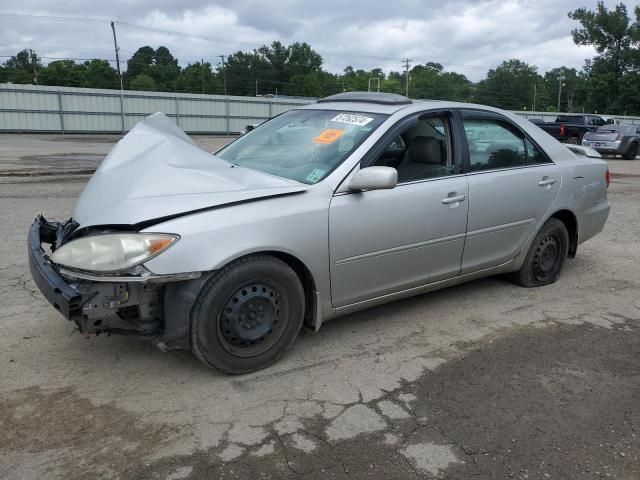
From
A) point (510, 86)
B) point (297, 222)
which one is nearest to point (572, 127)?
point (297, 222)

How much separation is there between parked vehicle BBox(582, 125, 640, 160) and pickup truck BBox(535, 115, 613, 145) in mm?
3156

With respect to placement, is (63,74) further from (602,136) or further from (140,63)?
(602,136)

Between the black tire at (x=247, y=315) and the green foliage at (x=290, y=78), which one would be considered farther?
the green foliage at (x=290, y=78)

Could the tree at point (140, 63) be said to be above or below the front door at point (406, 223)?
above

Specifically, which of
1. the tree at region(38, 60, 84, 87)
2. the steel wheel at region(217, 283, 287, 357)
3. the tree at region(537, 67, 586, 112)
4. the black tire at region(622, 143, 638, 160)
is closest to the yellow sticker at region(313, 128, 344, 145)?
the steel wheel at region(217, 283, 287, 357)

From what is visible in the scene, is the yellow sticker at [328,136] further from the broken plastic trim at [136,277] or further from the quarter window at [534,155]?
the quarter window at [534,155]

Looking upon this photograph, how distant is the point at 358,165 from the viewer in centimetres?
363

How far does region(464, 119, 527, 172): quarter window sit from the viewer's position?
14.3 feet

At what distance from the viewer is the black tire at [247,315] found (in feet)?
10.0

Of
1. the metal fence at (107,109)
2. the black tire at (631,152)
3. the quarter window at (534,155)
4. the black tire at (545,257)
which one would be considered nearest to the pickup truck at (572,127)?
the black tire at (631,152)

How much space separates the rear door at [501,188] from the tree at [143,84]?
262ft

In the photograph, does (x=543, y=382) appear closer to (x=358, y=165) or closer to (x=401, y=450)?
(x=401, y=450)

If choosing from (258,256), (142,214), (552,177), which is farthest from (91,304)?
(552,177)

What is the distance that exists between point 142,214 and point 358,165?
4.59ft
